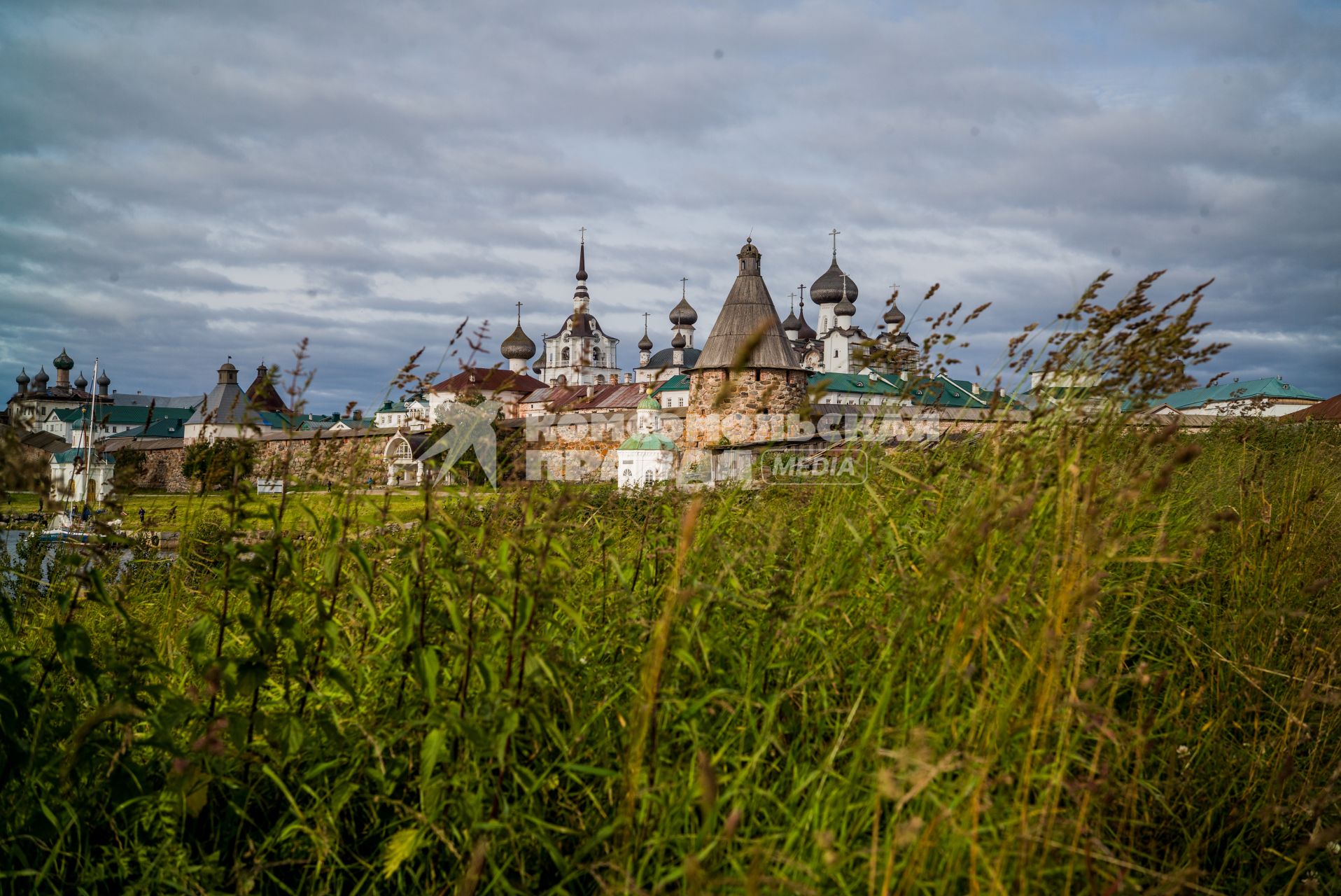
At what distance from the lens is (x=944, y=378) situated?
2.63 meters

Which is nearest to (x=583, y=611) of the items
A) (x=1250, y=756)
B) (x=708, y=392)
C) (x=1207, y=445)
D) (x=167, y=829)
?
(x=167, y=829)

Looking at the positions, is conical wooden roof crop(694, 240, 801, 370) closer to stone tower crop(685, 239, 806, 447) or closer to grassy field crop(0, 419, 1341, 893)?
stone tower crop(685, 239, 806, 447)

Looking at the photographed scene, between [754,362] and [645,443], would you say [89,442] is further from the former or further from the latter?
[645,443]

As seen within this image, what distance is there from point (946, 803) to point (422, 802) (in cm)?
85

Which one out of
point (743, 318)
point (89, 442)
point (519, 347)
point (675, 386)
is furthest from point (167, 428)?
point (89, 442)

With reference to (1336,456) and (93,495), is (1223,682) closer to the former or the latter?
(93,495)

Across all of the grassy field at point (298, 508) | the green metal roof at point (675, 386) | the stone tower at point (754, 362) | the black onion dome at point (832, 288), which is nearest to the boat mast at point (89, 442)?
the grassy field at point (298, 508)

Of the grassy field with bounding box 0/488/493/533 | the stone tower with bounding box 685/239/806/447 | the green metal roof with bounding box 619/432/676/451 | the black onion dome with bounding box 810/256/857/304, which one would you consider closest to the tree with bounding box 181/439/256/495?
the grassy field with bounding box 0/488/493/533

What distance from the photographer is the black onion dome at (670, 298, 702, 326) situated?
75438mm

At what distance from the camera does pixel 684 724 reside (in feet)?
4.88

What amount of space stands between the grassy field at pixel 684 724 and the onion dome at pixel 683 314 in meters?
74.0

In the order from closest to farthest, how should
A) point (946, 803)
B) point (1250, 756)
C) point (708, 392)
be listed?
point (946, 803) → point (1250, 756) → point (708, 392)

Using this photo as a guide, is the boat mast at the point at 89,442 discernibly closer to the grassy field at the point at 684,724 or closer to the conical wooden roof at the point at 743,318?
the grassy field at the point at 684,724

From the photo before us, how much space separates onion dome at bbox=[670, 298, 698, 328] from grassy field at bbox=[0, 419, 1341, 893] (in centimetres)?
7403
